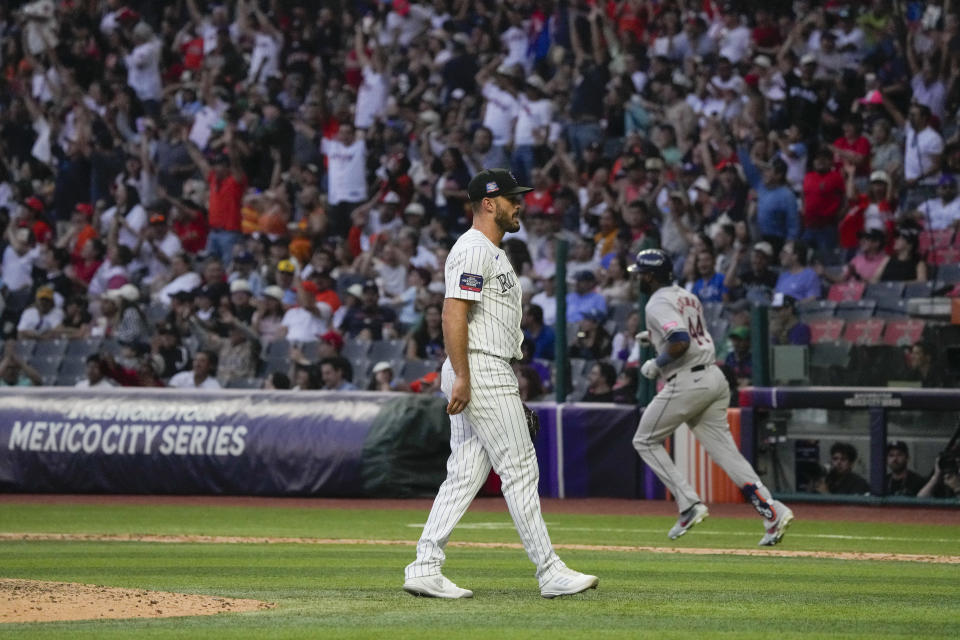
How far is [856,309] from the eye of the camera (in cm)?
1475

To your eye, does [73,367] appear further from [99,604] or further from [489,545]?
[99,604]

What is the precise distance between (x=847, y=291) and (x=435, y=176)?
23.5 ft

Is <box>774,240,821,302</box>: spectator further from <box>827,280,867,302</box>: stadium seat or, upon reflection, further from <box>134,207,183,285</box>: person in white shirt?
<box>134,207,183,285</box>: person in white shirt

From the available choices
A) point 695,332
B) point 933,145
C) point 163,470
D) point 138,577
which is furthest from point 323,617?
point 933,145

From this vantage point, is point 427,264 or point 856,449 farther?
point 427,264

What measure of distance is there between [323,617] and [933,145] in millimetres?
12693

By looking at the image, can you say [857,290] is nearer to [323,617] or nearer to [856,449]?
[856,449]

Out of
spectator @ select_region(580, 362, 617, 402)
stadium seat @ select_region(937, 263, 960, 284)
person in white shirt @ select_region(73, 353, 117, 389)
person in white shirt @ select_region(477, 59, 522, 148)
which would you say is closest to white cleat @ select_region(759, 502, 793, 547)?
spectator @ select_region(580, 362, 617, 402)

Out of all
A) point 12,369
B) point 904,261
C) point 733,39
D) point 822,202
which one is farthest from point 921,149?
point 12,369

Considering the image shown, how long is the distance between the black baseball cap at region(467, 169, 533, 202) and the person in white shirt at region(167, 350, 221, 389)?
37.4 feet

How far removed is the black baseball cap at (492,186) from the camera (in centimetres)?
735

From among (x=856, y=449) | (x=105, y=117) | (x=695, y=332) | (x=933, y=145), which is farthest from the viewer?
(x=105, y=117)

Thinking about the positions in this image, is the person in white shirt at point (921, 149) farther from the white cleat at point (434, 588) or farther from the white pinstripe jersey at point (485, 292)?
the white cleat at point (434, 588)

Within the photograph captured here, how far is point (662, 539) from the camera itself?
37.9ft
